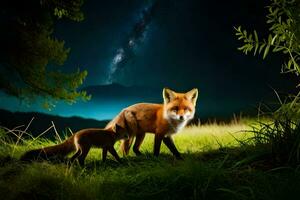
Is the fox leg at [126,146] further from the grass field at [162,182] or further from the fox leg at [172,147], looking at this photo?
the grass field at [162,182]

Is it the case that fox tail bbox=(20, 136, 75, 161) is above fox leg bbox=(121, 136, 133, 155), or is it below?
below

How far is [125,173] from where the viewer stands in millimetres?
4672

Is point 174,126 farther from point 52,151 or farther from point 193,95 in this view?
point 52,151

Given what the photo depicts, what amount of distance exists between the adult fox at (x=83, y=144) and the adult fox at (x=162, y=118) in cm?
41

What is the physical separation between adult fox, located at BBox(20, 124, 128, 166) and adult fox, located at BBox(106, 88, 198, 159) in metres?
0.41

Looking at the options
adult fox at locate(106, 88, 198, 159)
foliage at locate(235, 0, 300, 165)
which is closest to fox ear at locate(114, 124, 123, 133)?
adult fox at locate(106, 88, 198, 159)

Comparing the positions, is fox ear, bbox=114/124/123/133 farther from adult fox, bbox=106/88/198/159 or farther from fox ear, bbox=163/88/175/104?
fox ear, bbox=163/88/175/104

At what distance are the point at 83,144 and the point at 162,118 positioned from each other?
116 cm

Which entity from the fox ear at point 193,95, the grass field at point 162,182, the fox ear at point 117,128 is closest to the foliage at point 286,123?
the grass field at point 162,182

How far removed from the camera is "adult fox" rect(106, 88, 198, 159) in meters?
5.70

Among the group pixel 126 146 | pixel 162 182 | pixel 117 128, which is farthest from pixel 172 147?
pixel 162 182

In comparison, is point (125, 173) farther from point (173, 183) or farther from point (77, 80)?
point (77, 80)

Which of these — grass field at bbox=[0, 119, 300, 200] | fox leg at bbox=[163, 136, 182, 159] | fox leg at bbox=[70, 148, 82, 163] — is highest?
A: fox leg at bbox=[163, 136, 182, 159]

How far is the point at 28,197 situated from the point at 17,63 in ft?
15.4
